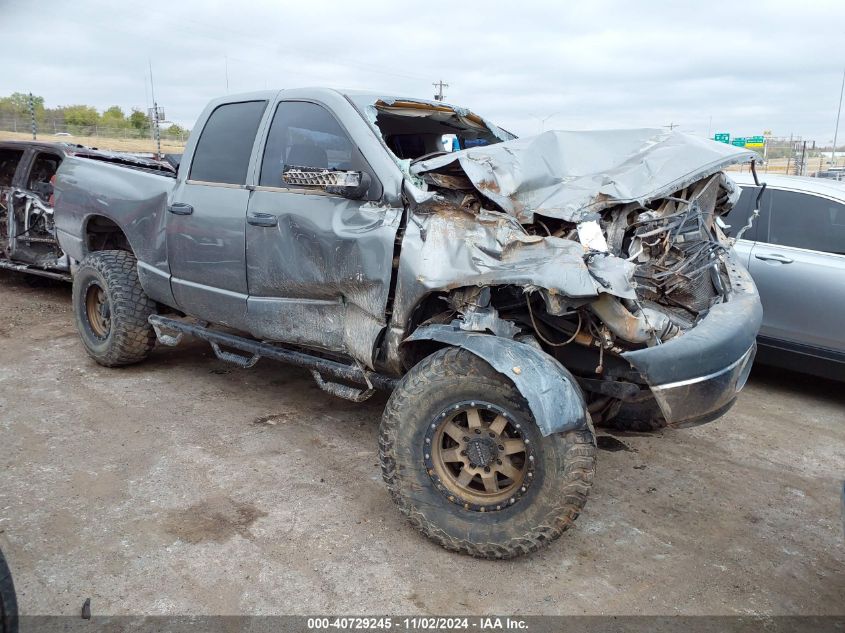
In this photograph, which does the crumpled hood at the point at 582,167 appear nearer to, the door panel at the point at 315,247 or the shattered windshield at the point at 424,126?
the door panel at the point at 315,247

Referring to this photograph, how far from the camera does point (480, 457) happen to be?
115 inches

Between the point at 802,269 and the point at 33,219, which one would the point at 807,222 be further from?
the point at 33,219

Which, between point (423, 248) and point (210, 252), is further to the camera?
point (210, 252)

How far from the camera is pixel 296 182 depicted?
3.32m

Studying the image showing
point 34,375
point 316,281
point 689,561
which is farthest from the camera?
point 34,375

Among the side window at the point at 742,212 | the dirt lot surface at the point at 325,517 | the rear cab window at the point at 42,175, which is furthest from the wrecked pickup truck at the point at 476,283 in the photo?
the rear cab window at the point at 42,175

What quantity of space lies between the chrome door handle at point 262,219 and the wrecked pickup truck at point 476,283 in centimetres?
2

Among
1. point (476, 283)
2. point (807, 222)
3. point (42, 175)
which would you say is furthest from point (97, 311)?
point (807, 222)

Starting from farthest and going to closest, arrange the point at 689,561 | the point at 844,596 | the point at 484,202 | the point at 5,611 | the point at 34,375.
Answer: the point at 34,375
the point at 484,202
the point at 689,561
the point at 844,596
the point at 5,611

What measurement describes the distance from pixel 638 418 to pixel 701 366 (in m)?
1.58

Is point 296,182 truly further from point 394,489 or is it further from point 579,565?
point 579,565

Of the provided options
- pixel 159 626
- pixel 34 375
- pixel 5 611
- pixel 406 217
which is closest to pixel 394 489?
pixel 159 626

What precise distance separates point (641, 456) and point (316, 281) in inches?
90.1

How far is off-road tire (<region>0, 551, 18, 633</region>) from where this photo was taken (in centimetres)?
193
